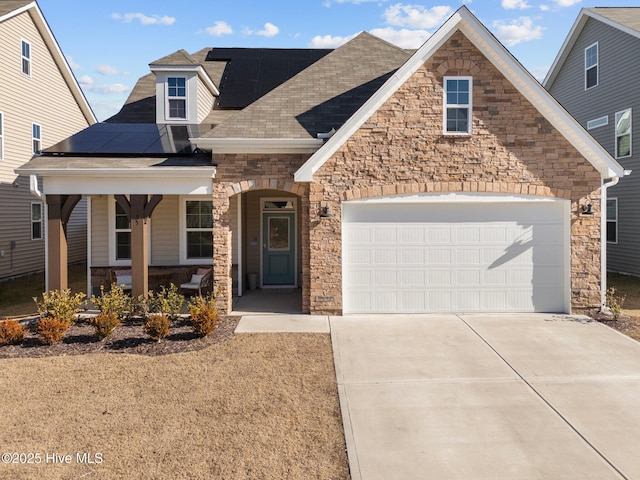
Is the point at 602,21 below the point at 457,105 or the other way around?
the other way around

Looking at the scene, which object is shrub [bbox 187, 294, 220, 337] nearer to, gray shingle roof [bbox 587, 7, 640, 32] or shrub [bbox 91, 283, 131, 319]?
shrub [bbox 91, 283, 131, 319]

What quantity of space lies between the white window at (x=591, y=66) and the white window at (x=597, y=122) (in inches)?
57.1

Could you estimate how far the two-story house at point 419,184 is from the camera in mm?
9984

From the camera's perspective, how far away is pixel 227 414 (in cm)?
561

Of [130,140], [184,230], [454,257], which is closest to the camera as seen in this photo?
[454,257]

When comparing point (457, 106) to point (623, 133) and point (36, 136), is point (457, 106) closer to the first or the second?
point (623, 133)

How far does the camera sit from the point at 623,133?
16.5m

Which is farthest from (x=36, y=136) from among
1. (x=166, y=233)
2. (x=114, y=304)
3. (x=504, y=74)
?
(x=504, y=74)

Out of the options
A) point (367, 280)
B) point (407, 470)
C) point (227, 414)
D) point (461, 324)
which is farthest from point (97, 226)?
point (407, 470)

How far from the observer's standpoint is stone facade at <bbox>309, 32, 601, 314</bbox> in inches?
393

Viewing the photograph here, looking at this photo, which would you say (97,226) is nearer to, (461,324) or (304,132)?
(304,132)

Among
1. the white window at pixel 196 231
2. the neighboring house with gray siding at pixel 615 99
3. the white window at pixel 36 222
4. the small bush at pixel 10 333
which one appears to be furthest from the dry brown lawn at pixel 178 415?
the neighboring house with gray siding at pixel 615 99

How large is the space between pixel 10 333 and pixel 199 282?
4701mm

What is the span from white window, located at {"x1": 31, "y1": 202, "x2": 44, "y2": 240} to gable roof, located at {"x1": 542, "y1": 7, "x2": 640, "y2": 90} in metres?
23.3
